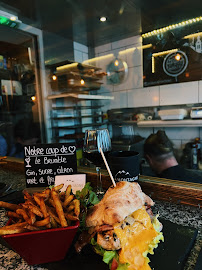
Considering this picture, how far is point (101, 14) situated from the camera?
282 cm

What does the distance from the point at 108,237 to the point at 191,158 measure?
2863 mm

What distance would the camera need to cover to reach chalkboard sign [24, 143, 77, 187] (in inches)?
37.0

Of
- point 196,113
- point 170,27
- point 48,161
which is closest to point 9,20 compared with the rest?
point 170,27

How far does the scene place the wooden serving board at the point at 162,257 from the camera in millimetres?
502

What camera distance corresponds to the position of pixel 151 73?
10.9 ft

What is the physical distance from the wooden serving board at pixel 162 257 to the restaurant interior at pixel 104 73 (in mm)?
1859

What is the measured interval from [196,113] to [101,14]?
6.31 ft

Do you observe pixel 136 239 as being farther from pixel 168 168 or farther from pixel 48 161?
pixel 168 168

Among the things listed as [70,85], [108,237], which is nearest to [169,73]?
[70,85]

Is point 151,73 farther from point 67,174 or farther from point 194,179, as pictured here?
point 67,174

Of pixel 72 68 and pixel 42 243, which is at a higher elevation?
pixel 72 68

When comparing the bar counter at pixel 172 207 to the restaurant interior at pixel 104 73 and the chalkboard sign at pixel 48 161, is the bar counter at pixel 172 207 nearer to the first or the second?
the chalkboard sign at pixel 48 161

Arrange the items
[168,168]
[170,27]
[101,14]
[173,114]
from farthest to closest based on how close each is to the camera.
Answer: [170,27] → [173,114] → [101,14] → [168,168]

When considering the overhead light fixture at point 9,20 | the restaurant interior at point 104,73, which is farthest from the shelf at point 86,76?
the overhead light fixture at point 9,20
